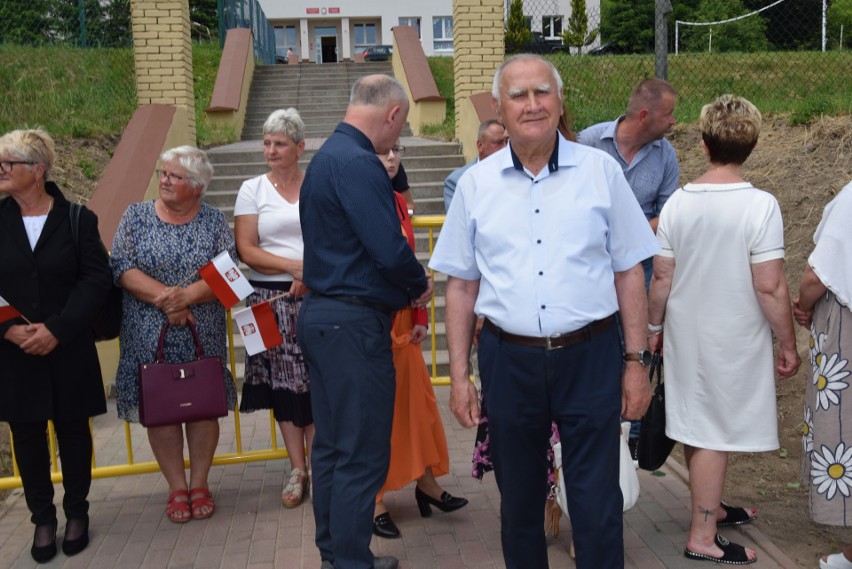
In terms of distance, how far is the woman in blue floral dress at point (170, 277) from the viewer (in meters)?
4.13

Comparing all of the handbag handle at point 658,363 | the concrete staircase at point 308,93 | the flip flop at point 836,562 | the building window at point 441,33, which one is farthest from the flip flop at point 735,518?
the building window at point 441,33

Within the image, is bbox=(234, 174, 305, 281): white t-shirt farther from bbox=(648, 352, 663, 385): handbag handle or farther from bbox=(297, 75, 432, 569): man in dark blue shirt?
bbox=(648, 352, 663, 385): handbag handle

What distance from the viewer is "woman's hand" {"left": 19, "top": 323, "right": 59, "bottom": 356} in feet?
12.5

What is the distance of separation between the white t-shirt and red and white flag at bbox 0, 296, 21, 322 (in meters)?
1.17

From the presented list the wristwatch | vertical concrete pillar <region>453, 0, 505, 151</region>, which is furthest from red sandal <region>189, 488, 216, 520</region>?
vertical concrete pillar <region>453, 0, 505, 151</region>

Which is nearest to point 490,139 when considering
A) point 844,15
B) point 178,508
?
point 178,508

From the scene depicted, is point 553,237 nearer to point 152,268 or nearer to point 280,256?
point 280,256

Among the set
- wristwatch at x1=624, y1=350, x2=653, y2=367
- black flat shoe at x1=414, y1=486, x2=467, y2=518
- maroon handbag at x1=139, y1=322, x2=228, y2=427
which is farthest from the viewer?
black flat shoe at x1=414, y1=486, x2=467, y2=518

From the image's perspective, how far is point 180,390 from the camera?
412 cm

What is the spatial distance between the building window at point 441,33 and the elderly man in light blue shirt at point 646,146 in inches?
1582

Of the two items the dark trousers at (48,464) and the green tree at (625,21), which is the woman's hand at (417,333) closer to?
the dark trousers at (48,464)

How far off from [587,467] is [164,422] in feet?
7.20

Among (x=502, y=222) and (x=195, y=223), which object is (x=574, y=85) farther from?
(x=502, y=222)

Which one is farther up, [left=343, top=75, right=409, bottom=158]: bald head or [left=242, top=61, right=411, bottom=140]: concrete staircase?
[left=242, top=61, right=411, bottom=140]: concrete staircase
